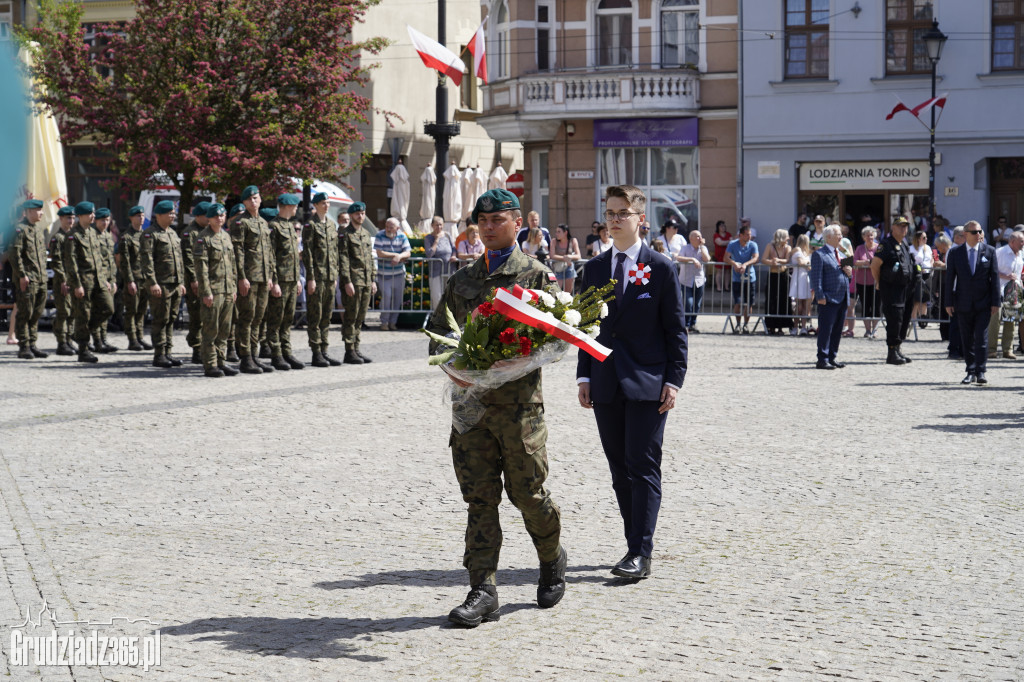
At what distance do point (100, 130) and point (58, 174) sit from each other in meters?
3.29

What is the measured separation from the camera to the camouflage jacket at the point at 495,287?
18.6ft

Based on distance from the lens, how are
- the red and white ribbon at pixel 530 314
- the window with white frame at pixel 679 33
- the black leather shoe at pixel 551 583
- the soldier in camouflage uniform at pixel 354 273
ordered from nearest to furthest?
1. the red and white ribbon at pixel 530 314
2. the black leather shoe at pixel 551 583
3. the soldier in camouflage uniform at pixel 354 273
4. the window with white frame at pixel 679 33

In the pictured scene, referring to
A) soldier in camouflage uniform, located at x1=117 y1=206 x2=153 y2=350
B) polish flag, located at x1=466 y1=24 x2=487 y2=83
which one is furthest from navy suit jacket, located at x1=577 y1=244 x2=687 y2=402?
polish flag, located at x1=466 y1=24 x2=487 y2=83

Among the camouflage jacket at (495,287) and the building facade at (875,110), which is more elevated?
the building facade at (875,110)

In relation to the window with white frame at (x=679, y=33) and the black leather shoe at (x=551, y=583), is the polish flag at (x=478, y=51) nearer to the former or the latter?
the window with white frame at (x=679, y=33)

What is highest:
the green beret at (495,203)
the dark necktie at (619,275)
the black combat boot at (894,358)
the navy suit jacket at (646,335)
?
the green beret at (495,203)

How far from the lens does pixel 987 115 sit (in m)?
30.7

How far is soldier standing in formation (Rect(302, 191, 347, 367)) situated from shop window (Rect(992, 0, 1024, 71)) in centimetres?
2047

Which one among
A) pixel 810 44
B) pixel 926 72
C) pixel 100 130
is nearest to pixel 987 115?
pixel 926 72

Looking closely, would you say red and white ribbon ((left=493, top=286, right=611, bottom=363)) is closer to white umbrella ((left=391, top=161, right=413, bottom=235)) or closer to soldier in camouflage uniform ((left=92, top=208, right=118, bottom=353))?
soldier in camouflage uniform ((left=92, top=208, right=118, bottom=353))

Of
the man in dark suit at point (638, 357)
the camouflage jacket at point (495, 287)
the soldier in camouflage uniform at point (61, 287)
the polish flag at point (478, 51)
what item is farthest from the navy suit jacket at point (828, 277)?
the polish flag at point (478, 51)

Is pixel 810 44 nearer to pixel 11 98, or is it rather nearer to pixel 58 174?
pixel 58 174

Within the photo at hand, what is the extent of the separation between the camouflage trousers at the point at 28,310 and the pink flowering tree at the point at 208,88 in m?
4.43

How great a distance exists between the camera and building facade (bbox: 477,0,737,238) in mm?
33844
